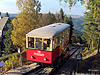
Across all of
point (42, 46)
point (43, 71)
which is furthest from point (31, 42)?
point (43, 71)

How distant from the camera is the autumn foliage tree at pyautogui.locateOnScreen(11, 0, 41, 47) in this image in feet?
50.9

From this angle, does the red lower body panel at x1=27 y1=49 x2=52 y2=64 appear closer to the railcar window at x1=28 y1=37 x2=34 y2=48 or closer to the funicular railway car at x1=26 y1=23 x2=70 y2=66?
the funicular railway car at x1=26 y1=23 x2=70 y2=66

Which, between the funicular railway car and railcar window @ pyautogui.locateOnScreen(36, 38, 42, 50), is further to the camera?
railcar window @ pyautogui.locateOnScreen(36, 38, 42, 50)

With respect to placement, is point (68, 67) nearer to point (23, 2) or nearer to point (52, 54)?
→ point (52, 54)

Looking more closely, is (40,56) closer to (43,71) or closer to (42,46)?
(42,46)

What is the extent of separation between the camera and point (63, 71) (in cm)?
954

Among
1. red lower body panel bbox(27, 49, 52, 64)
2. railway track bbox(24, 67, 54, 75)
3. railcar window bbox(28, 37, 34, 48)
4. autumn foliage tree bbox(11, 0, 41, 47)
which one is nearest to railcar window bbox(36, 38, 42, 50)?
red lower body panel bbox(27, 49, 52, 64)

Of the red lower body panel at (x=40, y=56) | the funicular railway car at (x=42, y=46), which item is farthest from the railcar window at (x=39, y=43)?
the red lower body panel at (x=40, y=56)

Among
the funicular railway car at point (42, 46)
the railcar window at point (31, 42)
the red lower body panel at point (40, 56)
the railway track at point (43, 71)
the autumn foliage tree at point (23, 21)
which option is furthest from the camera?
the autumn foliage tree at point (23, 21)

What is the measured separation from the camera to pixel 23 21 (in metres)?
15.8

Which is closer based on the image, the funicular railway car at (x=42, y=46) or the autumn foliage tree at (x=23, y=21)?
the funicular railway car at (x=42, y=46)

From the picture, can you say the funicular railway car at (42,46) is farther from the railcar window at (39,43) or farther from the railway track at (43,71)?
the railway track at (43,71)

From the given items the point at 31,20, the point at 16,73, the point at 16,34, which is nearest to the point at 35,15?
the point at 31,20

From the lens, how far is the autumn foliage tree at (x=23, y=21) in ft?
50.9
